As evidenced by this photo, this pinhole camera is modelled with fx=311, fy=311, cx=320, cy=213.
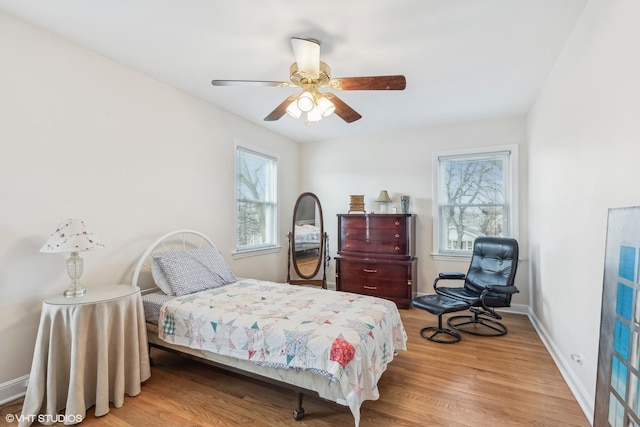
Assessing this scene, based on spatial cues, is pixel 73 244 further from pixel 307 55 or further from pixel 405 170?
pixel 405 170

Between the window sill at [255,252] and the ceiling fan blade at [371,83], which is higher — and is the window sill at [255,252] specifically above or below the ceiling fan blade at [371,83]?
below

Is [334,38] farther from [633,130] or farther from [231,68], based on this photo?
[633,130]

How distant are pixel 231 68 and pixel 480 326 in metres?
3.81

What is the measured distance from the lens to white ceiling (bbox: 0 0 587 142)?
2.00m

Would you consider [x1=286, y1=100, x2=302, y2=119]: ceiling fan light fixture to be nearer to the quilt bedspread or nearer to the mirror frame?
the quilt bedspread

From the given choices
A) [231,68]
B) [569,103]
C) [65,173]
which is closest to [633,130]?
[569,103]

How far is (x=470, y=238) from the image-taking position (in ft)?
14.5

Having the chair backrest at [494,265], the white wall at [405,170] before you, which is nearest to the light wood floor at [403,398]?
the chair backrest at [494,265]

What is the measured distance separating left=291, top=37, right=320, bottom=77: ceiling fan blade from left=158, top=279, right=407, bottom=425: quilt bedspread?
5.74ft

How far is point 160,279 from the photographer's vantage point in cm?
274

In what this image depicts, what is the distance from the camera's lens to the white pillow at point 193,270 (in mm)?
2742

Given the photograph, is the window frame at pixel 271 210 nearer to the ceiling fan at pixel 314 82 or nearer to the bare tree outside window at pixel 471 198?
the ceiling fan at pixel 314 82

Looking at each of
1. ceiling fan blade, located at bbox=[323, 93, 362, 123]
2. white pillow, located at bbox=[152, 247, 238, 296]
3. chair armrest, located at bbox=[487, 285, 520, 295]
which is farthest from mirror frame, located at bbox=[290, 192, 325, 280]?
chair armrest, located at bbox=[487, 285, 520, 295]

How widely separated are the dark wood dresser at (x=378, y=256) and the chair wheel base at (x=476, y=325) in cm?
65
